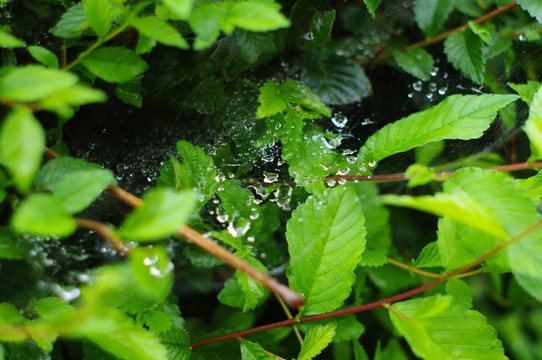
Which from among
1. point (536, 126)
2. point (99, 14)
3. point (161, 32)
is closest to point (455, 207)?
point (536, 126)

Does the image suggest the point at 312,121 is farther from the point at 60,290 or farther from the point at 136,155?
the point at 60,290

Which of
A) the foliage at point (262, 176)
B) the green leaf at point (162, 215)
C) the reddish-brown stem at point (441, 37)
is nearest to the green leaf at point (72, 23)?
the foliage at point (262, 176)

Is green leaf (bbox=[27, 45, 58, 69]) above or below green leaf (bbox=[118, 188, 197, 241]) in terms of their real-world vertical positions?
above

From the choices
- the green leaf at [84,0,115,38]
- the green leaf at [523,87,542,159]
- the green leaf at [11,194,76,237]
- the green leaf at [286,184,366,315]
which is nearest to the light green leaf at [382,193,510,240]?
the green leaf at [523,87,542,159]

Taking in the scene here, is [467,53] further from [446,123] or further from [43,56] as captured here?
[43,56]

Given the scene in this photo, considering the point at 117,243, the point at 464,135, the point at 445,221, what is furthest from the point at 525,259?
the point at 117,243

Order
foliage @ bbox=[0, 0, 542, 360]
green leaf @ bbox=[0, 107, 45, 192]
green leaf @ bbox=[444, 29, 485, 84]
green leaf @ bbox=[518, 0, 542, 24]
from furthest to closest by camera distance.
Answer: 1. green leaf @ bbox=[444, 29, 485, 84]
2. green leaf @ bbox=[518, 0, 542, 24]
3. foliage @ bbox=[0, 0, 542, 360]
4. green leaf @ bbox=[0, 107, 45, 192]

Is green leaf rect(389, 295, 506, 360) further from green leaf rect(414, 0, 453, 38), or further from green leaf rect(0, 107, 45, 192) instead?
green leaf rect(414, 0, 453, 38)
